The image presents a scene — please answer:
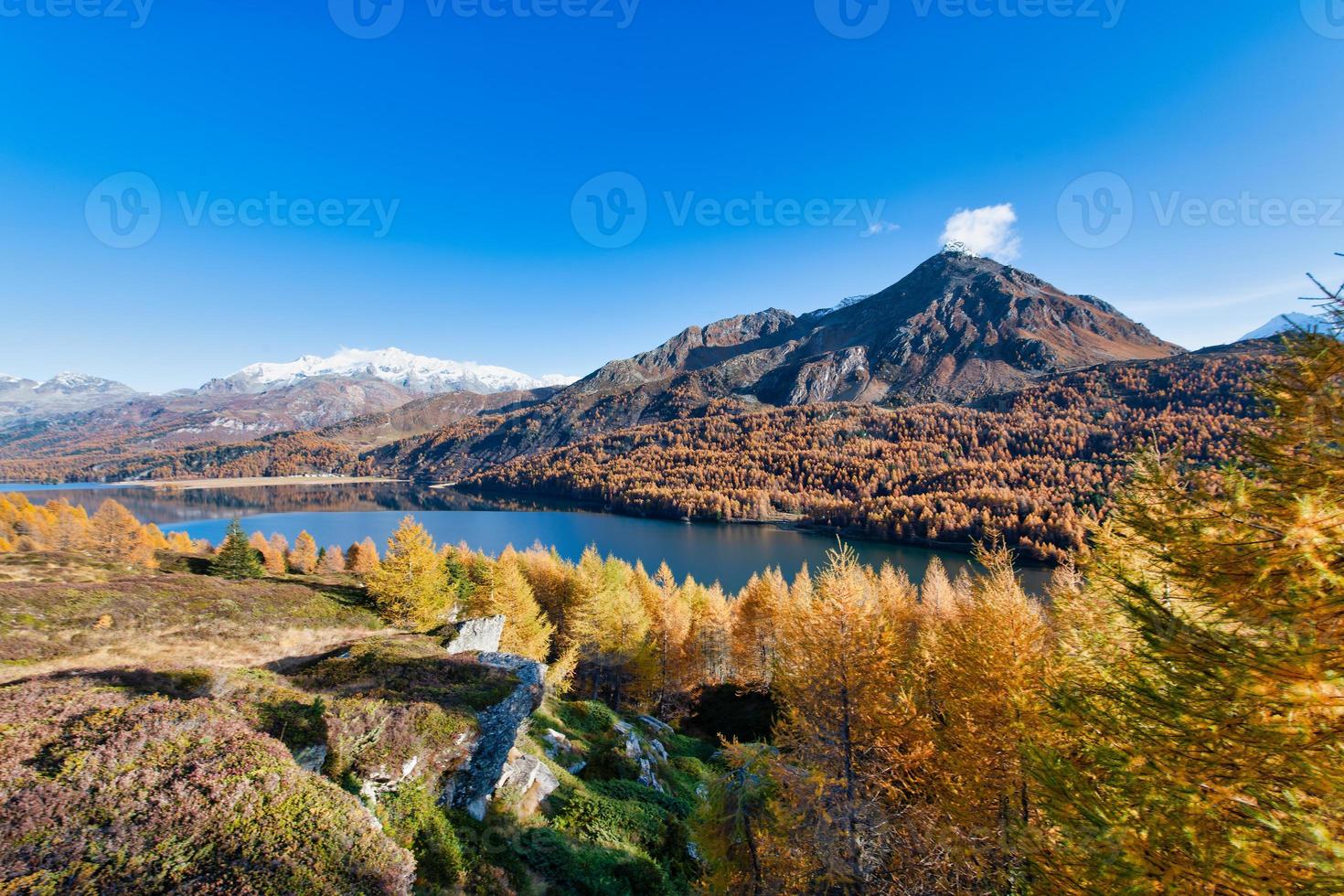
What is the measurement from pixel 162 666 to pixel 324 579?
24273mm

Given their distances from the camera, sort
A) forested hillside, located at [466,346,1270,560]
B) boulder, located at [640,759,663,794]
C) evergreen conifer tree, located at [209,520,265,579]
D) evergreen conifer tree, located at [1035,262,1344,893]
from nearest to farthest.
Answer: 1. evergreen conifer tree, located at [1035,262,1344,893]
2. boulder, located at [640,759,663,794]
3. evergreen conifer tree, located at [209,520,265,579]
4. forested hillside, located at [466,346,1270,560]

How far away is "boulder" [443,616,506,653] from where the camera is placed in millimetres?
24578

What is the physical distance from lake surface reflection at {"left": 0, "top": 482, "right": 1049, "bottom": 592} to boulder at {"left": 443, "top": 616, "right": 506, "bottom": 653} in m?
48.7

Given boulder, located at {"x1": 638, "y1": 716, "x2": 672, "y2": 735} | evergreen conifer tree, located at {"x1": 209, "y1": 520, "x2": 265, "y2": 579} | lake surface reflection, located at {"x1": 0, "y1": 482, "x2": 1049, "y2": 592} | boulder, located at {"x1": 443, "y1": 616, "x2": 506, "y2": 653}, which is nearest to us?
boulder, located at {"x1": 443, "y1": 616, "x2": 506, "y2": 653}

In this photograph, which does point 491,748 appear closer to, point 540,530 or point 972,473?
point 540,530

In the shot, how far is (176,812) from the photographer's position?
26.7 feet

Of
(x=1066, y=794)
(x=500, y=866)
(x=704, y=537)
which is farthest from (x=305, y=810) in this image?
(x=704, y=537)

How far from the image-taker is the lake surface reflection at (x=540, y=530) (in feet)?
295

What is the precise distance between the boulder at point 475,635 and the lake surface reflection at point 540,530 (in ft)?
160

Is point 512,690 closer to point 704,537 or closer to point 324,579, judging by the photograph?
point 324,579

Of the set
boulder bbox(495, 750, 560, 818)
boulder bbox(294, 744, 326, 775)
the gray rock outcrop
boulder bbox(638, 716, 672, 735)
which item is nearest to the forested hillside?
boulder bbox(638, 716, 672, 735)

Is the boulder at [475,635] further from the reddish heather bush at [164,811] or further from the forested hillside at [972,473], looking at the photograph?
the forested hillside at [972,473]

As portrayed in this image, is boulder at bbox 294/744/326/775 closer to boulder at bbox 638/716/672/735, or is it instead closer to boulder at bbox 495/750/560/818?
boulder at bbox 495/750/560/818

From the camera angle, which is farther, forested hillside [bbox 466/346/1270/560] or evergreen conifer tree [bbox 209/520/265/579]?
forested hillside [bbox 466/346/1270/560]
